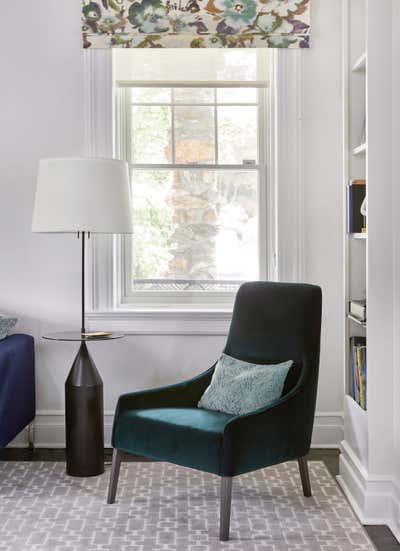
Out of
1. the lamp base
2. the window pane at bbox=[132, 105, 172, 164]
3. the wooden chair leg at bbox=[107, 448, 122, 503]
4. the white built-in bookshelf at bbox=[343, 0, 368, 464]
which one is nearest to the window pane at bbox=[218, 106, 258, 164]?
the window pane at bbox=[132, 105, 172, 164]

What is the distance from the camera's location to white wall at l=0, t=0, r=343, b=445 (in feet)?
12.1

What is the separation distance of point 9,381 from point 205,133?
1.72 m

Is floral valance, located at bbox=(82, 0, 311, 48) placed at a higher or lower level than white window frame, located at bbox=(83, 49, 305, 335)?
higher

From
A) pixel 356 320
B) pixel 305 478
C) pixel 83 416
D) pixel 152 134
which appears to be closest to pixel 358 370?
pixel 356 320

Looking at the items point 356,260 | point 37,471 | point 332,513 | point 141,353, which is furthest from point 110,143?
point 332,513

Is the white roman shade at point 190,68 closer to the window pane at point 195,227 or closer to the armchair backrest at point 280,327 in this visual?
the window pane at point 195,227

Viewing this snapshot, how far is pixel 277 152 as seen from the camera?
3.73 meters

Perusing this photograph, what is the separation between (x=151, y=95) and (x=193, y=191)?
589 millimetres

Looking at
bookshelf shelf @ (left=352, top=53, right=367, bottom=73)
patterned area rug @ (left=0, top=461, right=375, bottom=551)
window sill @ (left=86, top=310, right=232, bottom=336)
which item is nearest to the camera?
patterned area rug @ (left=0, top=461, right=375, bottom=551)

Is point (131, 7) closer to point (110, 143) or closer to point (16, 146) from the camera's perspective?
point (110, 143)

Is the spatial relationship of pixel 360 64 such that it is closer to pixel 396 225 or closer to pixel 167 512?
pixel 396 225

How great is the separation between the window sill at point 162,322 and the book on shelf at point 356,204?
0.93m

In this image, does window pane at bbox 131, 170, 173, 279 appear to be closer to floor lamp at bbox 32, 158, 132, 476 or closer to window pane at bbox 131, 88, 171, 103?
window pane at bbox 131, 88, 171, 103

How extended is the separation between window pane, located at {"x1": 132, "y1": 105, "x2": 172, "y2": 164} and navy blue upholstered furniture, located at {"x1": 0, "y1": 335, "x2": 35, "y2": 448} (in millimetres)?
1216
